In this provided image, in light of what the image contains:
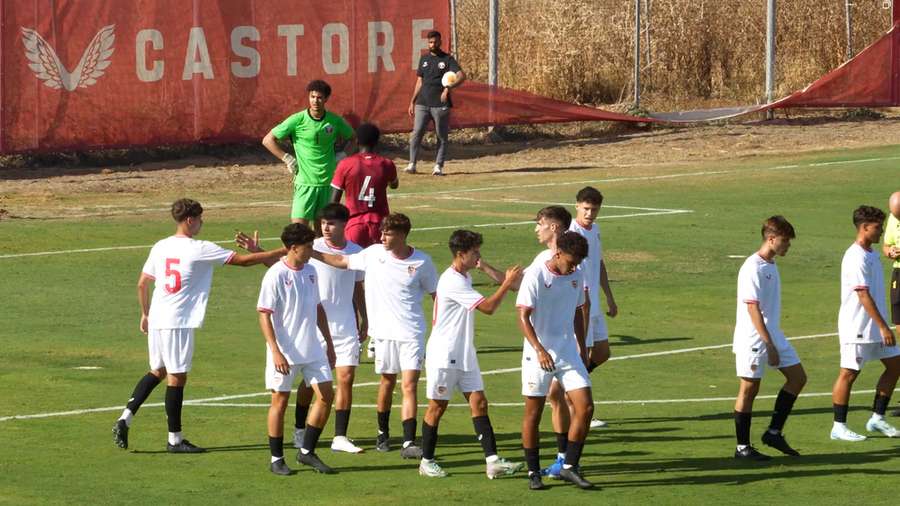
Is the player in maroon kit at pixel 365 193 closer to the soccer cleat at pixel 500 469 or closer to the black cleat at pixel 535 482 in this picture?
the soccer cleat at pixel 500 469

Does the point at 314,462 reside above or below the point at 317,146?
below

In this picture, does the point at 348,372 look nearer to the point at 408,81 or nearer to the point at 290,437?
the point at 290,437

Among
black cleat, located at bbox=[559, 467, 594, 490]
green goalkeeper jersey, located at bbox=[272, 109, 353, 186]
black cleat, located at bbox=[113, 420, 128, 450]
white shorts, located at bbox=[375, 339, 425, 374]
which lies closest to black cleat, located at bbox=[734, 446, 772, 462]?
black cleat, located at bbox=[559, 467, 594, 490]

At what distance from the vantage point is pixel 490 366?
18.6 metres

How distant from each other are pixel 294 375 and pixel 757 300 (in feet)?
11.4

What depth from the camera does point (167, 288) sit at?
46.5 feet

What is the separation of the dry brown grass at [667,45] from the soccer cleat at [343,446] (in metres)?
27.5

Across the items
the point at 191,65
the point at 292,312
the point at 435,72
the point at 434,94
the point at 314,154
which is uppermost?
the point at 191,65

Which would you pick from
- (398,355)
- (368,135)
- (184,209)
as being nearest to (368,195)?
(368,135)

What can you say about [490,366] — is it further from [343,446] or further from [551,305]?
[551,305]

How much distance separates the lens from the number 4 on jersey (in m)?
18.5

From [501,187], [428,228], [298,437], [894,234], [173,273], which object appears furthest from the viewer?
[501,187]

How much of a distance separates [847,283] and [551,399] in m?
2.98

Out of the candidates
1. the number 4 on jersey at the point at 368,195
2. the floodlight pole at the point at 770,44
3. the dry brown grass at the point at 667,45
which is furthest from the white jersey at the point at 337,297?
the dry brown grass at the point at 667,45
